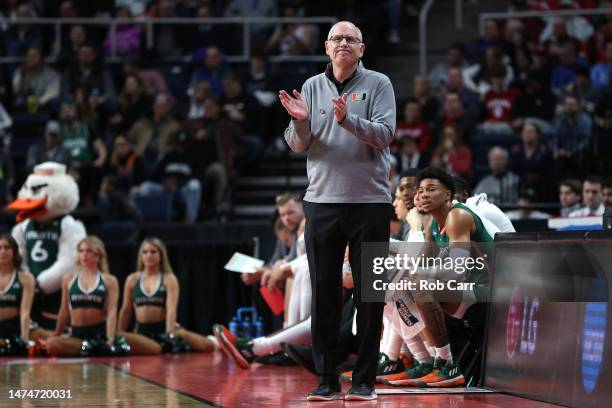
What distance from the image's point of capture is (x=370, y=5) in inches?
640

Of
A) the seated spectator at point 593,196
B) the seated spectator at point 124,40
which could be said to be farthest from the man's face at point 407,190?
the seated spectator at point 124,40

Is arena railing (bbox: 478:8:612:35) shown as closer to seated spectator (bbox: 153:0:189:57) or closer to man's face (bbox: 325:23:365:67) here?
seated spectator (bbox: 153:0:189:57)

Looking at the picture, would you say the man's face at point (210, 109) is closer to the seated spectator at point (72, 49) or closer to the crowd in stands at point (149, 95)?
the crowd in stands at point (149, 95)

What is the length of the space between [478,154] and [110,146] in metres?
4.51

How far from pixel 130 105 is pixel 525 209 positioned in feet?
18.4

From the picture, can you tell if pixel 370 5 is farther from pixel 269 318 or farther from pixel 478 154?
pixel 269 318

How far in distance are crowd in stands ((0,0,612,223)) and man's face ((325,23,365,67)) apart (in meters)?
5.68

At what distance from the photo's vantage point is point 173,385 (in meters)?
6.78

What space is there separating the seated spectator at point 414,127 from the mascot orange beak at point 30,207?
466cm

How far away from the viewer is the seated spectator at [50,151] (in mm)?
13117

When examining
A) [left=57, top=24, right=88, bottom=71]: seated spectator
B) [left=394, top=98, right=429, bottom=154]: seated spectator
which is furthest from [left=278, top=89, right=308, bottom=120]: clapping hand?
[left=57, top=24, right=88, bottom=71]: seated spectator

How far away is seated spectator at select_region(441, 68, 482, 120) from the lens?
13.8m

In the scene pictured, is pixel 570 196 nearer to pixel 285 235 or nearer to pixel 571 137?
pixel 571 137

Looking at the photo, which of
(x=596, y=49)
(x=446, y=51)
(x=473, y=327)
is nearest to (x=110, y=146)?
(x=446, y=51)
